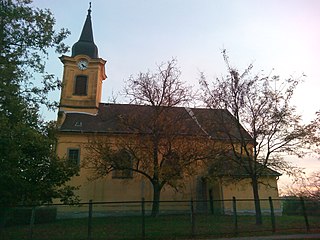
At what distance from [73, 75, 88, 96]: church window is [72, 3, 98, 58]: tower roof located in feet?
→ 9.03

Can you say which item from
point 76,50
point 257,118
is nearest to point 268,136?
point 257,118

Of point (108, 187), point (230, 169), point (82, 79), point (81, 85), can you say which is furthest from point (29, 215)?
point (82, 79)

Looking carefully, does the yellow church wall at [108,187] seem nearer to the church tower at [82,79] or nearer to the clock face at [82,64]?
the church tower at [82,79]

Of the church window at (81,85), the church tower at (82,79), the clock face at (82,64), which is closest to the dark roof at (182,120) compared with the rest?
the church tower at (82,79)

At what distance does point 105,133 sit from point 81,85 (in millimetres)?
8585

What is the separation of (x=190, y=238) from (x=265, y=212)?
1275 cm

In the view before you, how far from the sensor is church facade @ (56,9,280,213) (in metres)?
21.5

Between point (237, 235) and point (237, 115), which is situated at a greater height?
point (237, 115)

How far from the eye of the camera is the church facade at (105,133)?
2148 centimetres

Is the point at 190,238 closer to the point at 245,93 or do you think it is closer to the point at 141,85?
the point at 245,93

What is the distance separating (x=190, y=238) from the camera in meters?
12.5

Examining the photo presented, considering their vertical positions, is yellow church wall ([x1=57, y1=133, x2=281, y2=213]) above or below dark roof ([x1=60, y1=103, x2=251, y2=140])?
below

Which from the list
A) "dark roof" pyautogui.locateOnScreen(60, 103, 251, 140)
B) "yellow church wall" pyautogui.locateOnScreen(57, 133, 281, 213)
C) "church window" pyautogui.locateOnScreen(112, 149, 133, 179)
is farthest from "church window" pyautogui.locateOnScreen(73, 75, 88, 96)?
"church window" pyautogui.locateOnScreen(112, 149, 133, 179)

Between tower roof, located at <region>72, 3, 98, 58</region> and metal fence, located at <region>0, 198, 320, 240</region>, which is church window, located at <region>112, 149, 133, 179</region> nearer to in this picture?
metal fence, located at <region>0, 198, 320, 240</region>
